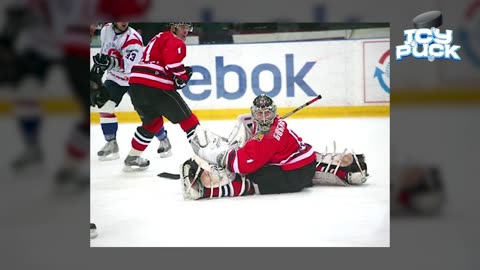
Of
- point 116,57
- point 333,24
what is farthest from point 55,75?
point 333,24

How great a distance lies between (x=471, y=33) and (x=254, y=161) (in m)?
1.06

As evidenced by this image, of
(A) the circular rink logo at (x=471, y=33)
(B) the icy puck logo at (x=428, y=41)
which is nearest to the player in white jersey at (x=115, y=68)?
(B) the icy puck logo at (x=428, y=41)

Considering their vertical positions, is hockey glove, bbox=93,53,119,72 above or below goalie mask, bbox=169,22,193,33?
below

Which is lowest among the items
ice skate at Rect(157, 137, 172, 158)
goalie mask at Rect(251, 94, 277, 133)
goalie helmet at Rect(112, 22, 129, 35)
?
ice skate at Rect(157, 137, 172, 158)

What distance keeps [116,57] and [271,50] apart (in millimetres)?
659

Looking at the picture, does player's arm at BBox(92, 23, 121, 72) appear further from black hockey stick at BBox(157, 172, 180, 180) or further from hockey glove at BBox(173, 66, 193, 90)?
black hockey stick at BBox(157, 172, 180, 180)

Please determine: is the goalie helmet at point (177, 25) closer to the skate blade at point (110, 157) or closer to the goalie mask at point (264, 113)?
the goalie mask at point (264, 113)

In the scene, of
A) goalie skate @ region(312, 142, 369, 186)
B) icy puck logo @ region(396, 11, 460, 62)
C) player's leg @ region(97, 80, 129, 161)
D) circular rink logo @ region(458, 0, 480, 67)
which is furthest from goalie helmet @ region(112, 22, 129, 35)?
circular rink logo @ region(458, 0, 480, 67)

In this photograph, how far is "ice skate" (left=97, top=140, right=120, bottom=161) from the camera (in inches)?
104

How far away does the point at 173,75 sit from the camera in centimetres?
272

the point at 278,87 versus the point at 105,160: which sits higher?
the point at 278,87

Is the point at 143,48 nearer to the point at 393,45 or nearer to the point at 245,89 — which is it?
the point at 245,89

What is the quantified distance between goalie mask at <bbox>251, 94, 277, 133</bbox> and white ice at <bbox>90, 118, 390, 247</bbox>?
10 cm

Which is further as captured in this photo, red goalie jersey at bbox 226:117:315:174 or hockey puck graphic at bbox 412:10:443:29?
red goalie jersey at bbox 226:117:315:174
